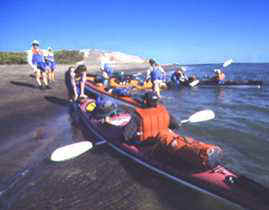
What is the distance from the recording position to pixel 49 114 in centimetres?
873

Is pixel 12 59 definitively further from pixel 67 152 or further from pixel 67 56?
pixel 67 152

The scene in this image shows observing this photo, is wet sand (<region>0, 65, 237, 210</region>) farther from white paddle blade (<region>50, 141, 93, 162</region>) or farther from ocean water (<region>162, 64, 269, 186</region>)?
ocean water (<region>162, 64, 269, 186</region>)

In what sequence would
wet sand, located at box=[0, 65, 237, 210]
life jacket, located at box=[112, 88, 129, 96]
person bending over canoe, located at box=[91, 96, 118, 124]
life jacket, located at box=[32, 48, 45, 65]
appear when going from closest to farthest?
wet sand, located at box=[0, 65, 237, 210]
person bending over canoe, located at box=[91, 96, 118, 124]
life jacket, located at box=[112, 88, 129, 96]
life jacket, located at box=[32, 48, 45, 65]

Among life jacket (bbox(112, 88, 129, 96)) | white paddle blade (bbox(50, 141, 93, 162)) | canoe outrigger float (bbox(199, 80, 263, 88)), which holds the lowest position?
white paddle blade (bbox(50, 141, 93, 162))

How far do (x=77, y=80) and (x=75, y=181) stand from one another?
17.2 feet

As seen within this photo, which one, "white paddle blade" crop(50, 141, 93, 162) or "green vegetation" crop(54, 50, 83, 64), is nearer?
"white paddle blade" crop(50, 141, 93, 162)

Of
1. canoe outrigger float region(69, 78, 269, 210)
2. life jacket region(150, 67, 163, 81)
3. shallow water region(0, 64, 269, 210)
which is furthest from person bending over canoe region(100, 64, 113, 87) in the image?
canoe outrigger float region(69, 78, 269, 210)

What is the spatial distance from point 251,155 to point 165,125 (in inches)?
100

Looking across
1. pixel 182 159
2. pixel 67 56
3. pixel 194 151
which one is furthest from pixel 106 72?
pixel 67 56

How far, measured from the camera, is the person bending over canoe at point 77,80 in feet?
27.1

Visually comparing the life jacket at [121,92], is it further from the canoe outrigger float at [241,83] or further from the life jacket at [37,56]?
the canoe outrigger float at [241,83]

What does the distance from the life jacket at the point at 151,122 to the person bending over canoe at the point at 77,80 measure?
4.41m

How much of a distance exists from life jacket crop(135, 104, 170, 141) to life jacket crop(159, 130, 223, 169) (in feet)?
1.39

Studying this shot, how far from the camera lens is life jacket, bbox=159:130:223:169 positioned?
3.40 m
